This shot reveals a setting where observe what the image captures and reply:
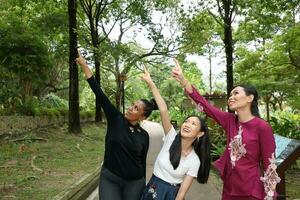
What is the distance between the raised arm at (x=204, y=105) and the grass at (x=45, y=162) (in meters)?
4.46

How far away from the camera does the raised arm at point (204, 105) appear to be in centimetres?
411

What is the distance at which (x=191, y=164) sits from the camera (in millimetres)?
4023

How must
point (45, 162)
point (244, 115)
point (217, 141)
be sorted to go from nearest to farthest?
point (244, 115)
point (45, 162)
point (217, 141)

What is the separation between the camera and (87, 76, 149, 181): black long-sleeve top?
4.51 m

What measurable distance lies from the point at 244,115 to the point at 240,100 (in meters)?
0.13

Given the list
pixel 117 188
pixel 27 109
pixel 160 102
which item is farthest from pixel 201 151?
pixel 27 109

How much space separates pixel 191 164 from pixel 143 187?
829mm

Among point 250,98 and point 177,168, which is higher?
point 250,98

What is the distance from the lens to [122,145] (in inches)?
177

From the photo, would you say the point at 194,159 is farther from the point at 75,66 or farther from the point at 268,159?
the point at 75,66

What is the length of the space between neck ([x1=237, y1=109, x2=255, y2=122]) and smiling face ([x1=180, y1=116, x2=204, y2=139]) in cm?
39

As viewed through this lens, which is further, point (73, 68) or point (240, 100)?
point (73, 68)

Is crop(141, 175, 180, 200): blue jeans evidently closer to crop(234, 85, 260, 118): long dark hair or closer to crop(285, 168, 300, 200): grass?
crop(234, 85, 260, 118): long dark hair

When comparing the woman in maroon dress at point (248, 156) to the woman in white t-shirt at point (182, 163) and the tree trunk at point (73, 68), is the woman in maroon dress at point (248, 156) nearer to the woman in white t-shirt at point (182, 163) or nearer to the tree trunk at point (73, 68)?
the woman in white t-shirt at point (182, 163)
